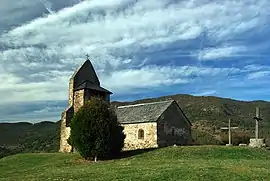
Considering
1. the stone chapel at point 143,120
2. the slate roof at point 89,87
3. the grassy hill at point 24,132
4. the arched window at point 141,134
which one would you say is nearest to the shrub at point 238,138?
the stone chapel at point 143,120

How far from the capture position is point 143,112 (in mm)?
52281

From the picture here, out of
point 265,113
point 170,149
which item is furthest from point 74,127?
point 265,113

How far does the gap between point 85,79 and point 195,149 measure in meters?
27.0

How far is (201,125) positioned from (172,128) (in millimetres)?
34568

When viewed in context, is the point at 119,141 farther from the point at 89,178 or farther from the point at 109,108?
the point at 89,178

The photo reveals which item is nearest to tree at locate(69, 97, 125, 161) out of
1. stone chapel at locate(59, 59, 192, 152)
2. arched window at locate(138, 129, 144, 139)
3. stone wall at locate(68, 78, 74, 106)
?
stone chapel at locate(59, 59, 192, 152)

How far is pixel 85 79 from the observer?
60.6 m

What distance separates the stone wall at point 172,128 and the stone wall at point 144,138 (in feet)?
2.62

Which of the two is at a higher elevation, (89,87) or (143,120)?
(89,87)

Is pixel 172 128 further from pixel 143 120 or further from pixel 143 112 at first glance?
pixel 143 112

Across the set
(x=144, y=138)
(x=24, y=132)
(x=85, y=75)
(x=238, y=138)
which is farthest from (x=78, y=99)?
(x=24, y=132)

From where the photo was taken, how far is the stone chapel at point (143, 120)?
4856 cm

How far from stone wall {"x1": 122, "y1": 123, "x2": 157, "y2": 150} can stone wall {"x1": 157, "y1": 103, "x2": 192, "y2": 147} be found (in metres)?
0.80

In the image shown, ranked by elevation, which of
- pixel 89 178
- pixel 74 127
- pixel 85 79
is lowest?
pixel 89 178
